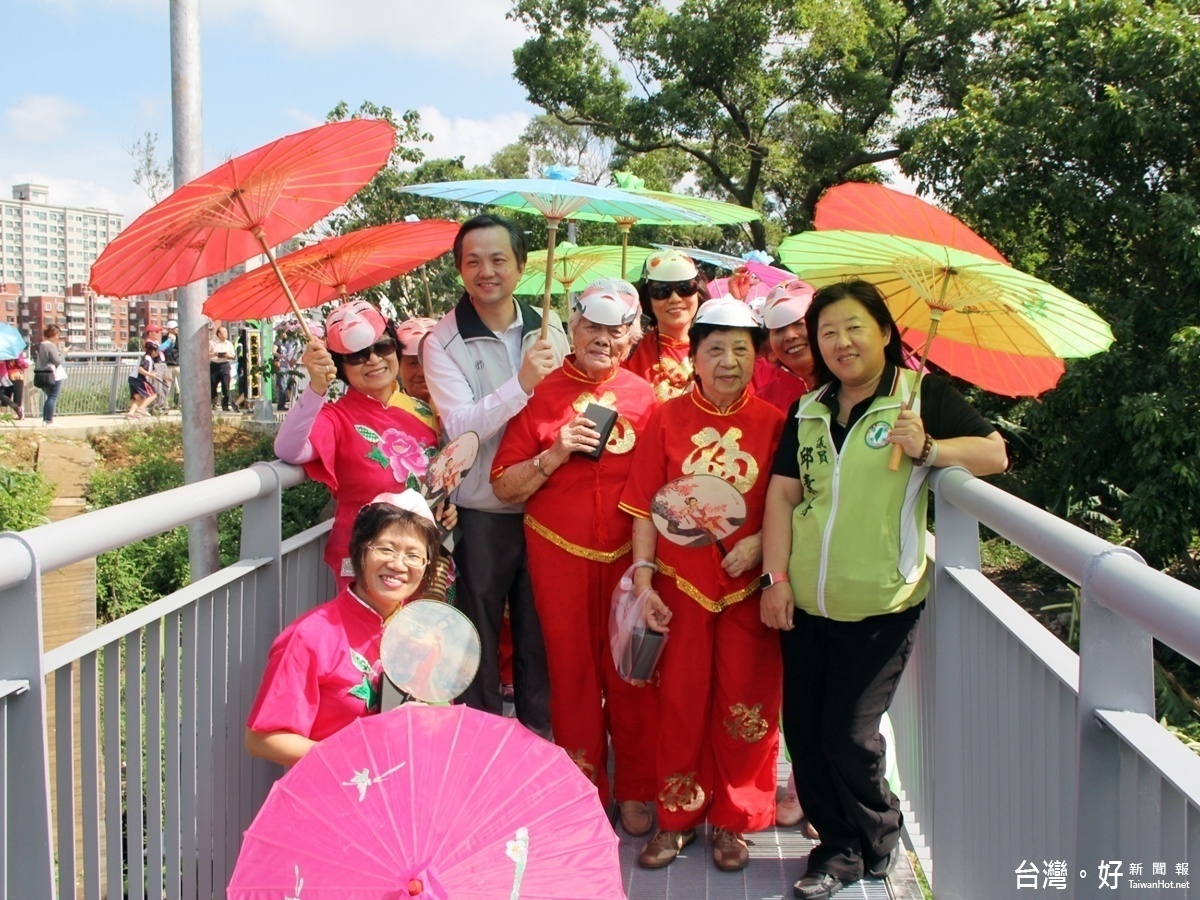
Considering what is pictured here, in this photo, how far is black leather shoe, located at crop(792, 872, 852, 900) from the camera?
2.82 m

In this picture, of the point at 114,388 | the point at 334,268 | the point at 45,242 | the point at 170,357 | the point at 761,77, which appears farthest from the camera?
the point at 45,242

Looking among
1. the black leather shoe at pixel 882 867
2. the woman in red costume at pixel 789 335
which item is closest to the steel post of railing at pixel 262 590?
the woman in red costume at pixel 789 335

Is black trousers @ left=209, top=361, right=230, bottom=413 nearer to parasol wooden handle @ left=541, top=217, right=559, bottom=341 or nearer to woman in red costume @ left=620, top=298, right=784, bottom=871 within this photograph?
parasol wooden handle @ left=541, top=217, right=559, bottom=341

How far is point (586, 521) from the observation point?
122 inches

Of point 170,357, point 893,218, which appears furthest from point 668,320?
point 170,357

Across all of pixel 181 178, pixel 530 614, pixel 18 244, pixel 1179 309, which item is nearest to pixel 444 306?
pixel 1179 309

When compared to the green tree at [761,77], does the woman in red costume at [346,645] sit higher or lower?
lower

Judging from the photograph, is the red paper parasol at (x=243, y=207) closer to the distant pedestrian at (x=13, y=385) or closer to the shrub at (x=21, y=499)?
the shrub at (x=21, y=499)

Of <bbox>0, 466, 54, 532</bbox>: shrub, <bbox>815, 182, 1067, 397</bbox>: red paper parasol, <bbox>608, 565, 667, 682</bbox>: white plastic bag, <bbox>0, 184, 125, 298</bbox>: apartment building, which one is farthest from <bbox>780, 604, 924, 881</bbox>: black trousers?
<bbox>0, 184, 125, 298</bbox>: apartment building

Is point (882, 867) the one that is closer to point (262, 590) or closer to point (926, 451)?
point (926, 451)

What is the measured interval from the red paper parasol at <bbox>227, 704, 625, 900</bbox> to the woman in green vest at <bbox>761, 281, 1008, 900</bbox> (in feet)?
3.08

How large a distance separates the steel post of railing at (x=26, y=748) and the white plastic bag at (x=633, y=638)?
1.59m

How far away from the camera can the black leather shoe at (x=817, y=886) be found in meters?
2.82

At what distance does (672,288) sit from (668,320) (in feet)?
0.37
